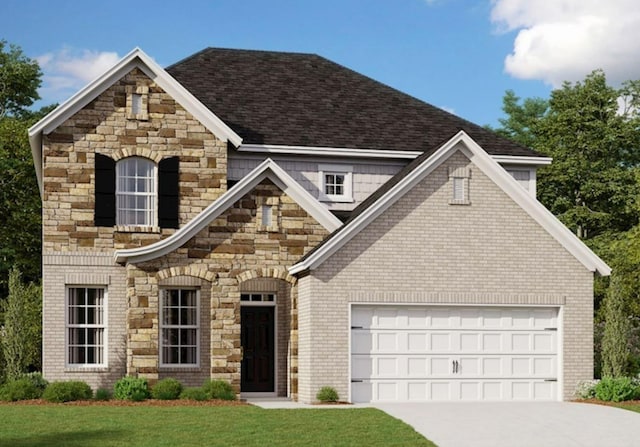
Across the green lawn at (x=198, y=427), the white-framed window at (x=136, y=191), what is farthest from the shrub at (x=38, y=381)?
the white-framed window at (x=136, y=191)

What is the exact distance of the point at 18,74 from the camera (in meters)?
52.0

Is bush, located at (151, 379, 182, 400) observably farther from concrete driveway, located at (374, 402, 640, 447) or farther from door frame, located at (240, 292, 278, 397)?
concrete driveway, located at (374, 402, 640, 447)

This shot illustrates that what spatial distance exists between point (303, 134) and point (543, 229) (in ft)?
25.0

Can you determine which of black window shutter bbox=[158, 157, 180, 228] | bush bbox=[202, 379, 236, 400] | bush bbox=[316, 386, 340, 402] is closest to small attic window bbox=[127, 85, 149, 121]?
black window shutter bbox=[158, 157, 180, 228]

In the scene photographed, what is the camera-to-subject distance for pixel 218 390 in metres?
25.1

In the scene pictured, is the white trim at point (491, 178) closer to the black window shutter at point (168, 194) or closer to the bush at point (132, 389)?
the black window shutter at point (168, 194)

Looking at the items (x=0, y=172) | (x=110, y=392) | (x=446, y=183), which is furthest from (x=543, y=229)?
(x=0, y=172)

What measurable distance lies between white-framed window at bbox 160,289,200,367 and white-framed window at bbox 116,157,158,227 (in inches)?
88.6

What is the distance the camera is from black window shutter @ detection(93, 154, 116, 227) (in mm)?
27406

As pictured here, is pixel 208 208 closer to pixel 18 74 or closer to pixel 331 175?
pixel 331 175

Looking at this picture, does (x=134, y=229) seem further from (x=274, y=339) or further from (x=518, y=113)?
(x=518, y=113)

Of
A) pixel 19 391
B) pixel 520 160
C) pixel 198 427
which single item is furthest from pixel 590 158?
pixel 198 427

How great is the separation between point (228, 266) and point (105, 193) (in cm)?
394

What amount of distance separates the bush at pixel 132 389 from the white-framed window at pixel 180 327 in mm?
1547
